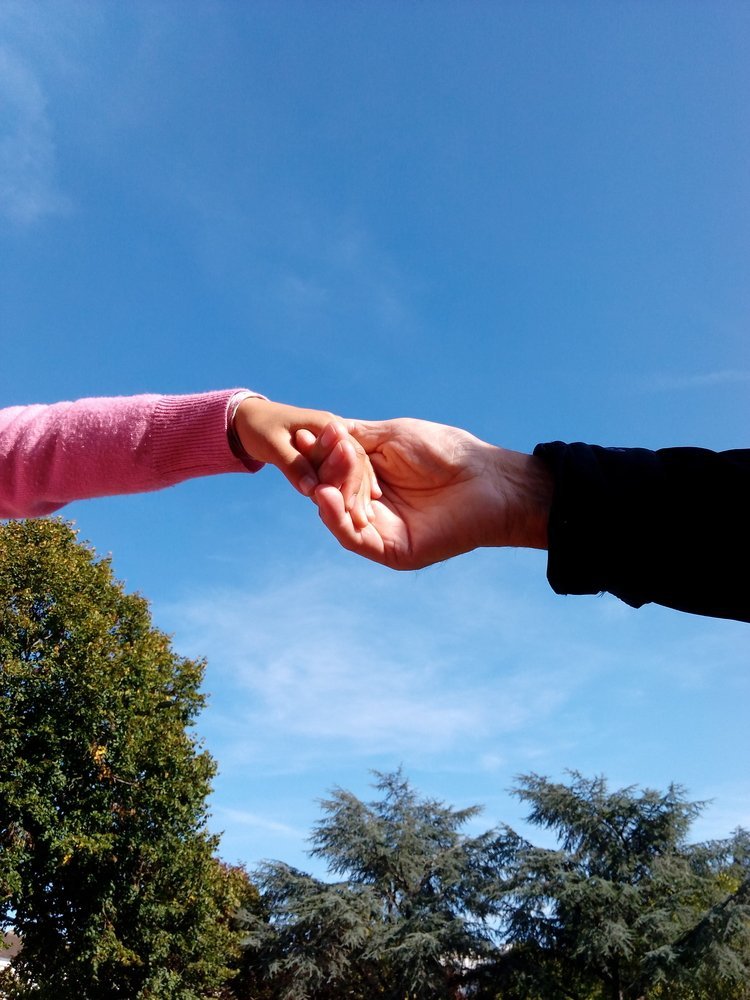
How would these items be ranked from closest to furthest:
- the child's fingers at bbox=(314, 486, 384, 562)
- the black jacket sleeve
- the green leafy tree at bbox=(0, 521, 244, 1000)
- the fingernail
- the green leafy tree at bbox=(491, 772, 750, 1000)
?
the black jacket sleeve → the child's fingers at bbox=(314, 486, 384, 562) → the fingernail → the green leafy tree at bbox=(0, 521, 244, 1000) → the green leafy tree at bbox=(491, 772, 750, 1000)

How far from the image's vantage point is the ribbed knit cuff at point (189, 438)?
7.02 ft

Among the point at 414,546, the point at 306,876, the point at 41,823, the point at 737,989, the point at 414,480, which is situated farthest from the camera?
the point at 306,876

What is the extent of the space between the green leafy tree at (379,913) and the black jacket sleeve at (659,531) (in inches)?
691

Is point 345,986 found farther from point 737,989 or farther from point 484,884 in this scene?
point 737,989

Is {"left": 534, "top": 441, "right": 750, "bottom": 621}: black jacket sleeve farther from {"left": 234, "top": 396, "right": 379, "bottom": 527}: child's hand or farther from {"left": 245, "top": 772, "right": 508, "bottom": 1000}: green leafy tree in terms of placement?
{"left": 245, "top": 772, "right": 508, "bottom": 1000}: green leafy tree

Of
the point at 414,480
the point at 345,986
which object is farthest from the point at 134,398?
the point at 345,986

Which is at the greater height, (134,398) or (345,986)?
(134,398)

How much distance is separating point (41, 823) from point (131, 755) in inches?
66.6

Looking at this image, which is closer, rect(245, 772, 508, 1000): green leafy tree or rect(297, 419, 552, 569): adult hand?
rect(297, 419, 552, 569): adult hand

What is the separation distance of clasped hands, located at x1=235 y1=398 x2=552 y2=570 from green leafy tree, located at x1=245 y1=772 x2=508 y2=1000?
17385 mm

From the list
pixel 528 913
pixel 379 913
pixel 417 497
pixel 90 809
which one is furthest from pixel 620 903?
pixel 417 497

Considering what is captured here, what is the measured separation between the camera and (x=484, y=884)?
18.2 metres

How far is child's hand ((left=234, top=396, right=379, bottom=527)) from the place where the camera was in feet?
7.20

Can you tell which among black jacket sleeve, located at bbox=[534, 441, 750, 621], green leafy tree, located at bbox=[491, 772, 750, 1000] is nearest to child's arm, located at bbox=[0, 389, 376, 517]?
black jacket sleeve, located at bbox=[534, 441, 750, 621]
